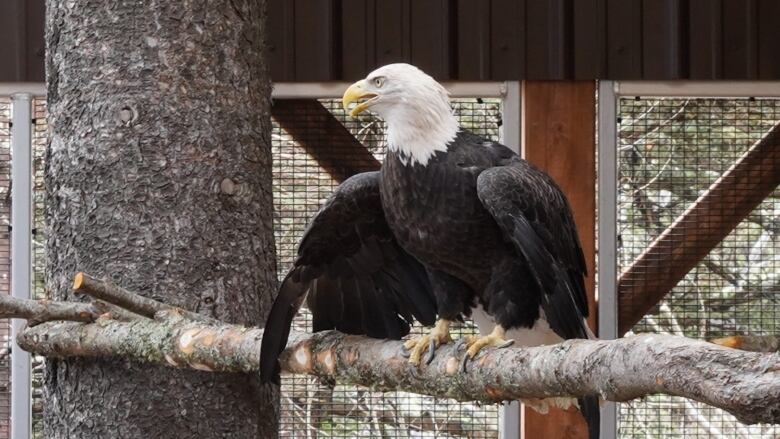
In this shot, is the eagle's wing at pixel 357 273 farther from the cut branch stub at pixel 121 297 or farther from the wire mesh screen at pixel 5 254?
the wire mesh screen at pixel 5 254

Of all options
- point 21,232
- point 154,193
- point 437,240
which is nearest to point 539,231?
point 437,240

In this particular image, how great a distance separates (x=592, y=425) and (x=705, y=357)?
1119 millimetres

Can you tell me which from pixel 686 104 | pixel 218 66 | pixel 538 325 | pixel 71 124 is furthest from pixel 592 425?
pixel 686 104

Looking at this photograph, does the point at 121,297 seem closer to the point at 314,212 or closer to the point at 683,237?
the point at 314,212

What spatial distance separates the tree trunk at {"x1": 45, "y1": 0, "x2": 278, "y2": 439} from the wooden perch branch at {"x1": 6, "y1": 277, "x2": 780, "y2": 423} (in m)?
0.12

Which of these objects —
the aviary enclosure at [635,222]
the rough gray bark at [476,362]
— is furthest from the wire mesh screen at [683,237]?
Result: the rough gray bark at [476,362]

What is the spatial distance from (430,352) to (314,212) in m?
1.71

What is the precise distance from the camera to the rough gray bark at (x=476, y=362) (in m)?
1.51

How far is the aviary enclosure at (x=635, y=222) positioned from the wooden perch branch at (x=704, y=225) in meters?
0.01

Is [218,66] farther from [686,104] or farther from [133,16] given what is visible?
[686,104]

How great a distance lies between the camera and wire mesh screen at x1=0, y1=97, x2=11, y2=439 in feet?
14.0

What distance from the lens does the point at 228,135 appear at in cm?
306

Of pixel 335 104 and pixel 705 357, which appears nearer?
pixel 705 357

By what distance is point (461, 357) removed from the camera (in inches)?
100
